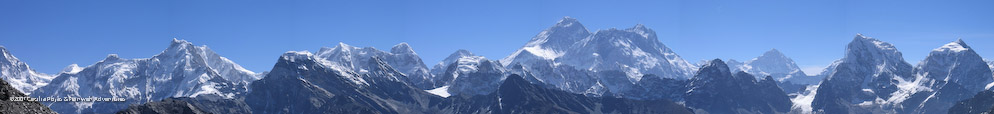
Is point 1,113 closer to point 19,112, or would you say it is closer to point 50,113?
point 19,112

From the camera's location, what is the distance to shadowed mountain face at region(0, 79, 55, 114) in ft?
268

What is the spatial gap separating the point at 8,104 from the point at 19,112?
5.89 ft

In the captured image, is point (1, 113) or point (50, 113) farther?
point (50, 113)

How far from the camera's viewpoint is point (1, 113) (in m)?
79.5

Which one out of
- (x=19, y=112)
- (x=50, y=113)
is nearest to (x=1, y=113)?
(x=19, y=112)

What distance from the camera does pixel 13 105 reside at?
82.6 meters

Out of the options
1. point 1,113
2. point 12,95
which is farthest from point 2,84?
point 1,113

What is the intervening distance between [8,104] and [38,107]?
245cm

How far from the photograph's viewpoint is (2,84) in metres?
85.1

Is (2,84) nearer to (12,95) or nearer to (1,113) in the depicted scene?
(12,95)

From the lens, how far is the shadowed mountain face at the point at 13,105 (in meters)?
81.6

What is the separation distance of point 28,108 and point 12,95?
2.74m

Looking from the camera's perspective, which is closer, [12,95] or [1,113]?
[1,113]

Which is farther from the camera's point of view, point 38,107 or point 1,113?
point 38,107
